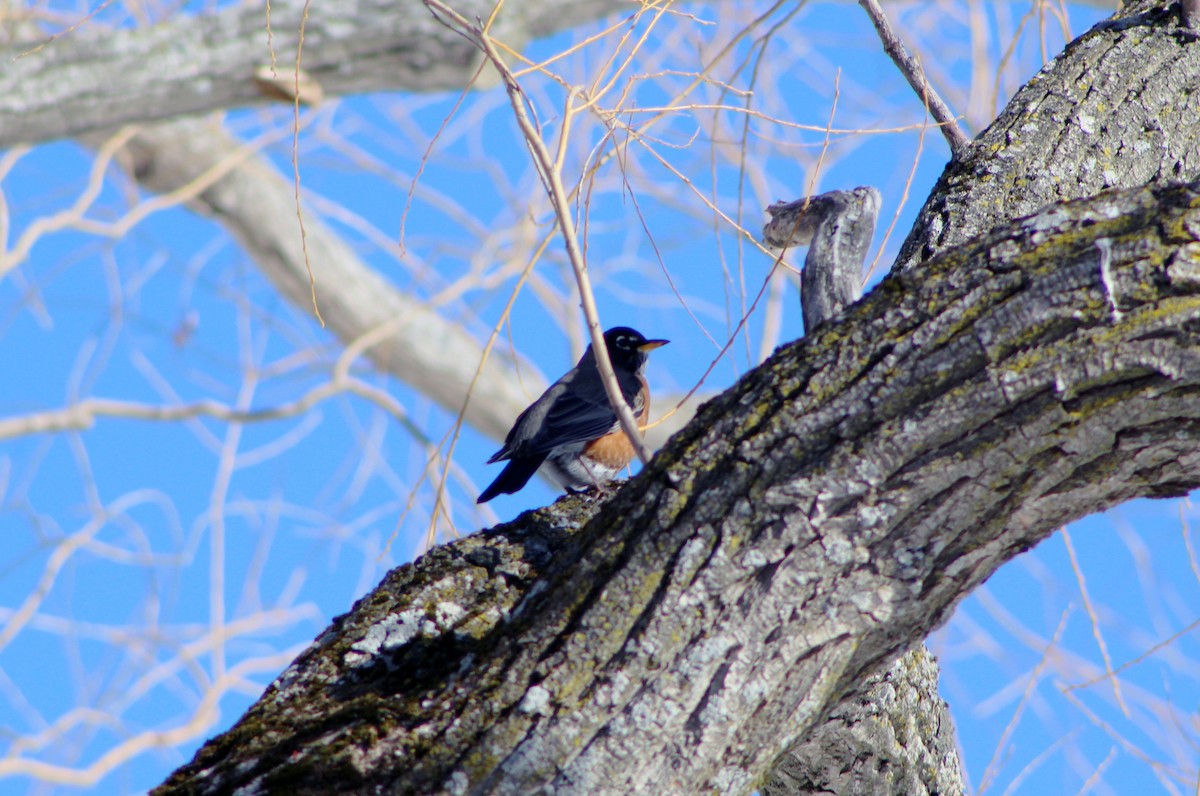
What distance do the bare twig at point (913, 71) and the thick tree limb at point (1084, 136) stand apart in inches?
4.7

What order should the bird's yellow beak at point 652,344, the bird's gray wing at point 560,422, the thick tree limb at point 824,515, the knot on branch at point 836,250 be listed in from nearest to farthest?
1. the thick tree limb at point 824,515
2. the knot on branch at point 836,250
3. the bird's gray wing at point 560,422
4. the bird's yellow beak at point 652,344

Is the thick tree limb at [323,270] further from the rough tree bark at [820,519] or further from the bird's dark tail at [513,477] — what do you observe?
the rough tree bark at [820,519]

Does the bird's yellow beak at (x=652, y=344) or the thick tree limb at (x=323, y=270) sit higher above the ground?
the thick tree limb at (x=323, y=270)

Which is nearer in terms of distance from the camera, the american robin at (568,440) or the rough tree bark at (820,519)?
the rough tree bark at (820,519)

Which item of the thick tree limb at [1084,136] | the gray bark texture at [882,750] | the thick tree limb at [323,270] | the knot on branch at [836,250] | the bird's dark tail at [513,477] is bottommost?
the gray bark texture at [882,750]

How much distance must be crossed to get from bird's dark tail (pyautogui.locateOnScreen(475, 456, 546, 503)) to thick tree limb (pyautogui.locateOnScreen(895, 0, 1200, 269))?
194 centimetres

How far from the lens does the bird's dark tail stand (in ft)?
13.9

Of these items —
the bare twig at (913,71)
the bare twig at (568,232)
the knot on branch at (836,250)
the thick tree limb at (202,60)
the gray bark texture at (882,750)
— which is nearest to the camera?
the bare twig at (568,232)

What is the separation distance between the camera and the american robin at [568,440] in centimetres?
432

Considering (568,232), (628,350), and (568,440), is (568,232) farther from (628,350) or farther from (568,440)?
(628,350)

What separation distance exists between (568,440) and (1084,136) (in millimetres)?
2230

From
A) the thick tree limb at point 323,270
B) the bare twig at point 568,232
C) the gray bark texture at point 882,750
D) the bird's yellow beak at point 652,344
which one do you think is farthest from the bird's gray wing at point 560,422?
the thick tree limb at point 323,270

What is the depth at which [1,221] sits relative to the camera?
19.6 feet

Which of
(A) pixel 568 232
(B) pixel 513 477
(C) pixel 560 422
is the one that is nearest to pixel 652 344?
(C) pixel 560 422
